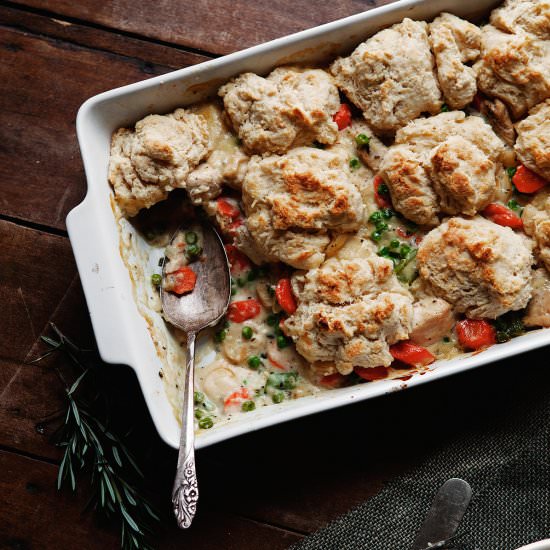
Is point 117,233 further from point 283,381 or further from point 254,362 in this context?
point 283,381

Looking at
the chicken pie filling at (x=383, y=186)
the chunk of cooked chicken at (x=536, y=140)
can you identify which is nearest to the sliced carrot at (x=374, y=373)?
the chicken pie filling at (x=383, y=186)

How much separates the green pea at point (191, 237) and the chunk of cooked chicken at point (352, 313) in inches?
26.5

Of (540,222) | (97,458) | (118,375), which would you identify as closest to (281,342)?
(118,375)

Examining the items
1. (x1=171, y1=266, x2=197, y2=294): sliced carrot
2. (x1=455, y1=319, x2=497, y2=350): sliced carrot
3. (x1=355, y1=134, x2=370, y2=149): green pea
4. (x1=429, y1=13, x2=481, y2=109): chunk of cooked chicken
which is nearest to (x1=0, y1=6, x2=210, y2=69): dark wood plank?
(x1=355, y1=134, x2=370, y2=149): green pea

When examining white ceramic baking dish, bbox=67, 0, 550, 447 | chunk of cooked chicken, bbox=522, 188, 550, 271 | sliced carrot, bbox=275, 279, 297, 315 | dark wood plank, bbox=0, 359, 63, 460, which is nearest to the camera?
white ceramic baking dish, bbox=67, 0, 550, 447

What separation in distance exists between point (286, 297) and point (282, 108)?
3.04ft

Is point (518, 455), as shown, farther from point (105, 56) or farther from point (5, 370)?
point (105, 56)

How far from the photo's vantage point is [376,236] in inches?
124

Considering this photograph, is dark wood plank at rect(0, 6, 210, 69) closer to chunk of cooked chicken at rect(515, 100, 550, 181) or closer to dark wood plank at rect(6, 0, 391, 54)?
dark wood plank at rect(6, 0, 391, 54)

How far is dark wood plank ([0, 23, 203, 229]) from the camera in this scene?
11.7 ft

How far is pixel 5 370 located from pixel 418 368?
2.28 metres

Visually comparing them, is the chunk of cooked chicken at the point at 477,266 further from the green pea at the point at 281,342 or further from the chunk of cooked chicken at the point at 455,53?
the green pea at the point at 281,342

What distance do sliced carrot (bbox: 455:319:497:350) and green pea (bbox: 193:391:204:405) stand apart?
1370 mm

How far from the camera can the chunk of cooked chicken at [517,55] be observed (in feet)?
9.69
